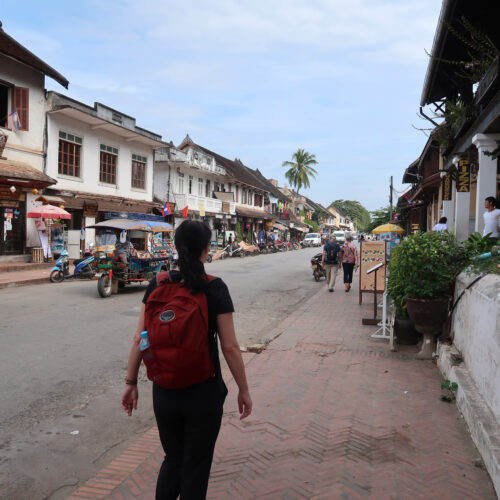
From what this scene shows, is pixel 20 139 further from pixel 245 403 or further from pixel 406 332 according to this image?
pixel 245 403

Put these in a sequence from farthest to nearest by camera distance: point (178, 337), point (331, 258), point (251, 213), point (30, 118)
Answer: point (251, 213) → point (30, 118) → point (331, 258) → point (178, 337)

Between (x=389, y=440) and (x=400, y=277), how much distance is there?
296cm

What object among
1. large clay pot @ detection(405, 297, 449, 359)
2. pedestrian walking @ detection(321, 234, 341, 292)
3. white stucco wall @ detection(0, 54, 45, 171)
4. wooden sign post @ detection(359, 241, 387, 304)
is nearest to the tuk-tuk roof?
pedestrian walking @ detection(321, 234, 341, 292)

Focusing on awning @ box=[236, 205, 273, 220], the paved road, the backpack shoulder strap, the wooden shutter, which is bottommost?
the paved road

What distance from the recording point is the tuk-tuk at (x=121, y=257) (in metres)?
11.9

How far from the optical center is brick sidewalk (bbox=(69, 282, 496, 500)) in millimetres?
3025

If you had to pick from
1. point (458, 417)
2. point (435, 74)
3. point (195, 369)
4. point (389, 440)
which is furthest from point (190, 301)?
point (435, 74)

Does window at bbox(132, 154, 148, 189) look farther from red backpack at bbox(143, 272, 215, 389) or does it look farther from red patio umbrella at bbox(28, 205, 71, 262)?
red backpack at bbox(143, 272, 215, 389)

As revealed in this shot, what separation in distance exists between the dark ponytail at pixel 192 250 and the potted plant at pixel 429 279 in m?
4.17

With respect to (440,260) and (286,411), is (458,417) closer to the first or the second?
(286,411)

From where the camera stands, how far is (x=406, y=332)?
22.2 ft

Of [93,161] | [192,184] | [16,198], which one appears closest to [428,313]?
[16,198]

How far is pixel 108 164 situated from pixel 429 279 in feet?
66.9

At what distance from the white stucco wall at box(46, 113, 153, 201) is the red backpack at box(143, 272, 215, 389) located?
61.8 ft
